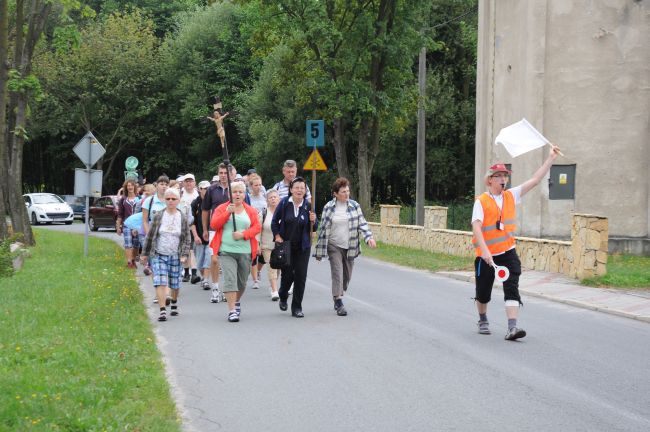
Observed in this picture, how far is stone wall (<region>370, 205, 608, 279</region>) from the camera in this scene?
16438 millimetres

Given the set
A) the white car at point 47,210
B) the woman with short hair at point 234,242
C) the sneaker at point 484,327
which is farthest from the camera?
the white car at point 47,210

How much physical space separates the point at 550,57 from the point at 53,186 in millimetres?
48347

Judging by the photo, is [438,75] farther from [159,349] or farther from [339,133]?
[159,349]

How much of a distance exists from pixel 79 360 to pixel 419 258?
50.3 ft

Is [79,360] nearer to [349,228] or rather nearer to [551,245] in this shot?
[349,228]

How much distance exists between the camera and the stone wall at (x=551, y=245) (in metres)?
16.4

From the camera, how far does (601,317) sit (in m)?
12.2

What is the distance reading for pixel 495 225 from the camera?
9.94 m

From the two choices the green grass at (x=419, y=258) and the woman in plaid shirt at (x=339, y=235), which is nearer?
the woman in plaid shirt at (x=339, y=235)

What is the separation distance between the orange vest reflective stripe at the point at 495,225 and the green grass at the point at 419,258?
9578 mm

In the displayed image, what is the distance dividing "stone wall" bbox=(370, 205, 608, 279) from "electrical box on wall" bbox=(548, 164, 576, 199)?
116 inches

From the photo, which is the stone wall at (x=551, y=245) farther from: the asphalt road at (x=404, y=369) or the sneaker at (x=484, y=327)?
the sneaker at (x=484, y=327)

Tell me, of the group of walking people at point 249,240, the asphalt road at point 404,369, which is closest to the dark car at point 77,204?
the asphalt road at point 404,369

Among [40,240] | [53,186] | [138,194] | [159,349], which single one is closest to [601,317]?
[159,349]
